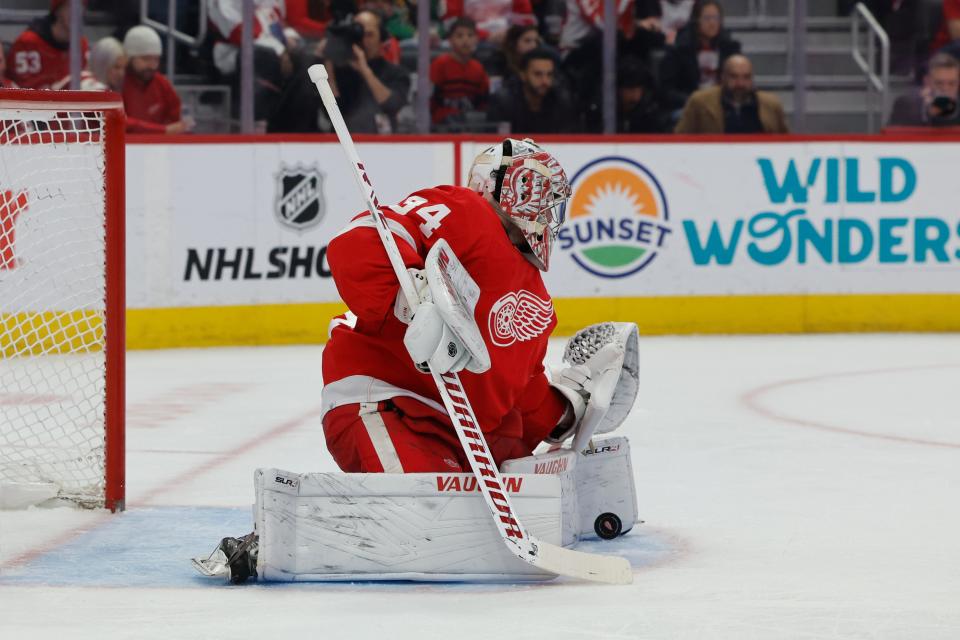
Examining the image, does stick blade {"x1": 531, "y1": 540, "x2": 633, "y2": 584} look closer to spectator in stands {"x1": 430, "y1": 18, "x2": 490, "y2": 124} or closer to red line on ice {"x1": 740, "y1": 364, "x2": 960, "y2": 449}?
red line on ice {"x1": 740, "y1": 364, "x2": 960, "y2": 449}

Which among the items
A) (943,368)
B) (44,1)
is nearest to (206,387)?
(44,1)

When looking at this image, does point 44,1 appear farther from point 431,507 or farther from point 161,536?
point 431,507

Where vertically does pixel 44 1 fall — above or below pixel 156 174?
above

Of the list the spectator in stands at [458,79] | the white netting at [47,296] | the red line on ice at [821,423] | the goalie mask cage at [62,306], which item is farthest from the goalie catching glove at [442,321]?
the spectator in stands at [458,79]

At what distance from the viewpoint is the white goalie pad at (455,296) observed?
2.49 m

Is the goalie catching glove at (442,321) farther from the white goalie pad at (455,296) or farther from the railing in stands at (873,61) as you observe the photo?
the railing in stands at (873,61)

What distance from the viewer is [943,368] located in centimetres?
597

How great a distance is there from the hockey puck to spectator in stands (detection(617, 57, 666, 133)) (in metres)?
4.36

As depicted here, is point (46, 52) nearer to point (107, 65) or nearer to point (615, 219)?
point (107, 65)

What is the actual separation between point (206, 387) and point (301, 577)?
9.55 ft

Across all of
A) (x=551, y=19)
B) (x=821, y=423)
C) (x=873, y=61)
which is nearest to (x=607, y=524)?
(x=821, y=423)

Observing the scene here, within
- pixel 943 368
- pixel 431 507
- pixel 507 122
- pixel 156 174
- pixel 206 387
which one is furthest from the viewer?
pixel 507 122

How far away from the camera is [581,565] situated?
2621 mm

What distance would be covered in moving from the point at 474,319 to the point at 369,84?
4441 mm
